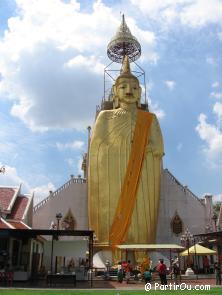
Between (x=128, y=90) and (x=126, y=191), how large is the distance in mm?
8114

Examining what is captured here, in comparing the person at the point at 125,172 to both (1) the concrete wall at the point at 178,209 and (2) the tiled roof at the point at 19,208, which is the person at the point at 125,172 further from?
(2) the tiled roof at the point at 19,208

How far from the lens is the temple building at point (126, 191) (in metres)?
30.4

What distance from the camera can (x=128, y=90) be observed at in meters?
33.8

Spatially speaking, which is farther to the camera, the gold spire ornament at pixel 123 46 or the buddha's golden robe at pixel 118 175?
the gold spire ornament at pixel 123 46

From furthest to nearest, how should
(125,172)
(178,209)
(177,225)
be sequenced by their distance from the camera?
1. (178,209)
2. (177,225)
3. (125,172)

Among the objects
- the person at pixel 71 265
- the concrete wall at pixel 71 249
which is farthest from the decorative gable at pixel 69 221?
the person at pixel 71 265

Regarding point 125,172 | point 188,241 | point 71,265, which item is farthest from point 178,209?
point 71,265

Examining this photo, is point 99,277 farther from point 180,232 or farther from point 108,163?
point 180,232

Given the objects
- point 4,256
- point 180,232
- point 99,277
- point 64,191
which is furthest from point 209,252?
point 64,191

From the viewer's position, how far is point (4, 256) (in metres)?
21.6

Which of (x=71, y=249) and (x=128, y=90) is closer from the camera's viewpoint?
(x=71, y=249)

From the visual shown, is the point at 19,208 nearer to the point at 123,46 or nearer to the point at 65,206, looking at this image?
the point at 65,206

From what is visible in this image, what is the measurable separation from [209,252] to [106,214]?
818 cm

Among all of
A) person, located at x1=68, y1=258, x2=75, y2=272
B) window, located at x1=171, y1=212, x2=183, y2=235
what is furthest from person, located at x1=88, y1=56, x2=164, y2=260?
person, located at x1=68, y1=258, x2=75, y2=272
